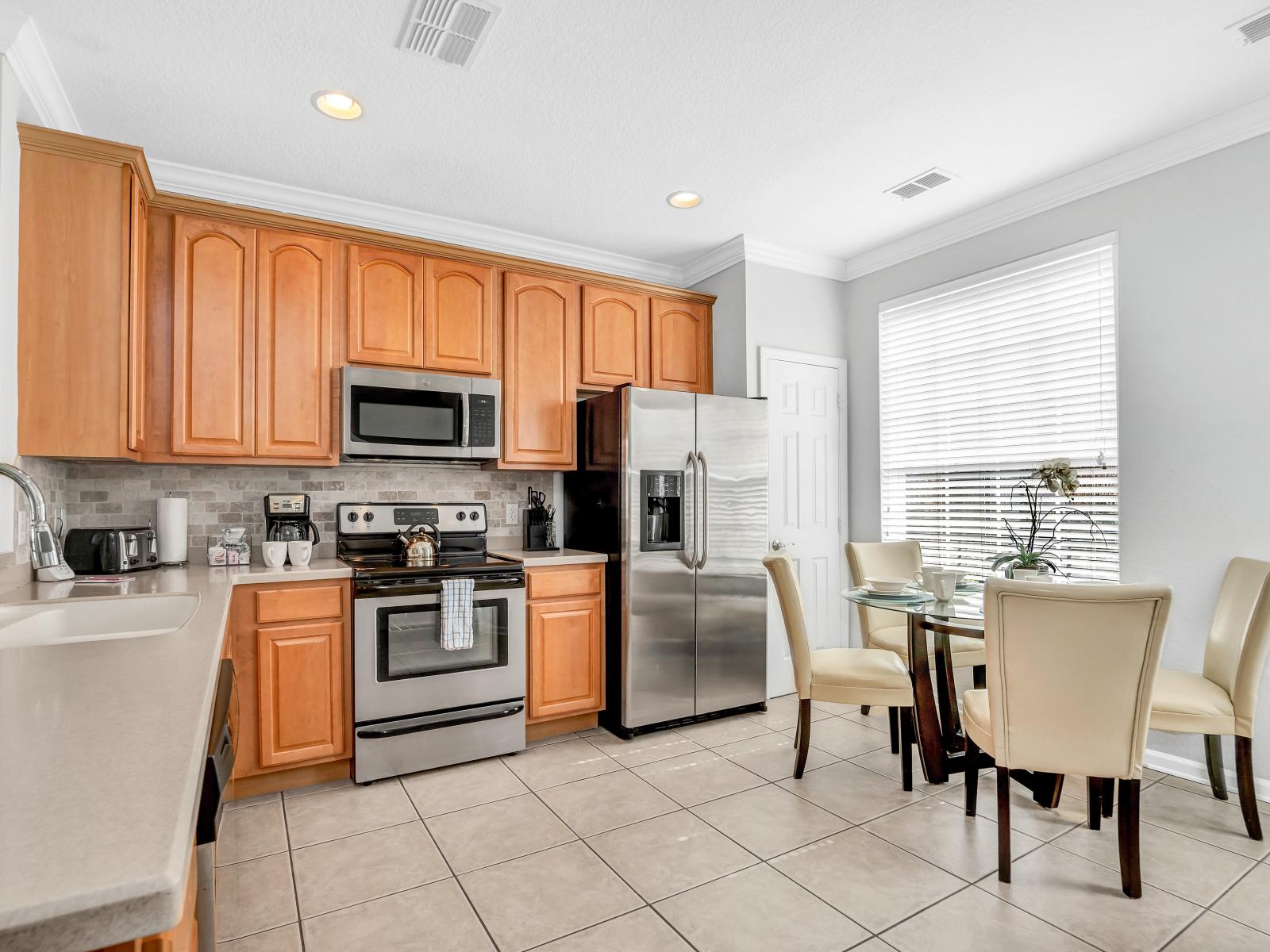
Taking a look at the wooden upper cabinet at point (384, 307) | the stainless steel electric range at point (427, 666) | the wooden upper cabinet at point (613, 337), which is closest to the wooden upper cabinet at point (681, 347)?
the wooden upper cabinet at point (613, 337)

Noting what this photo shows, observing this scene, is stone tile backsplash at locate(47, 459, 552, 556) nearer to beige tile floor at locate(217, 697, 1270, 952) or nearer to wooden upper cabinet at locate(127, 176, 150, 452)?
wooden upper cabinet at locate(127, 176, 150, 452)

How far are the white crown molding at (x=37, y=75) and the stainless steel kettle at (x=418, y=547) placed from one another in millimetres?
2085

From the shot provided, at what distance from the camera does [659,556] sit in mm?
3598

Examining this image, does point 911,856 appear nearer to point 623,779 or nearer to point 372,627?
point 623,779

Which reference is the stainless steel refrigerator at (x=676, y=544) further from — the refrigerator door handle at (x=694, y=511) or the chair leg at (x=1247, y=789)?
the chair leg at (x=1247, y=789)

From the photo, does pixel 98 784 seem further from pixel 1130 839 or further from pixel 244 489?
pixel 244 489

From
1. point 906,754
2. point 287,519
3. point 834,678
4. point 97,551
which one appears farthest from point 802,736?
point 97,551

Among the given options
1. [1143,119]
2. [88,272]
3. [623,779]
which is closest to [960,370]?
Result: [1143,119]

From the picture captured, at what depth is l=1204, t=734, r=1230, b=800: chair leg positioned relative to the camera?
2656mm

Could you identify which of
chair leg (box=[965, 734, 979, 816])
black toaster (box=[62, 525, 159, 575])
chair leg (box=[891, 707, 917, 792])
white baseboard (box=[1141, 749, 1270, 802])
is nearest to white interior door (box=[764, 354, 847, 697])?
chair leg (box=[891, 707, 917, 792])

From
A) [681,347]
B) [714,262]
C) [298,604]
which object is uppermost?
[714,262]

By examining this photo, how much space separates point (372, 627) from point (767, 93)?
2.65 meters

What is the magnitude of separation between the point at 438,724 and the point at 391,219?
2.52 metres

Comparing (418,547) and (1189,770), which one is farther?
(418,547)
